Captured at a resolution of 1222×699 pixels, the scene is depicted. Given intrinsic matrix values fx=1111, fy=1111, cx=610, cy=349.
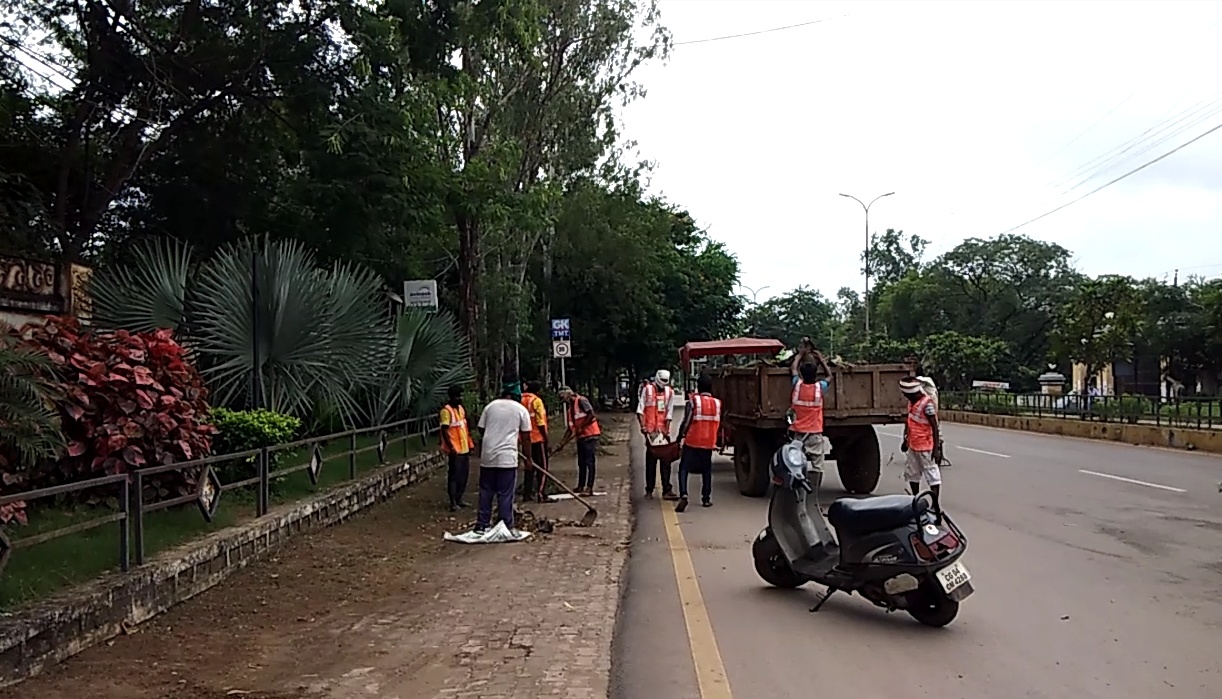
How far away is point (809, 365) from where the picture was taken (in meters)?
12.1

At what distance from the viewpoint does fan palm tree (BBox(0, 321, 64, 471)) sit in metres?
→ 6.91

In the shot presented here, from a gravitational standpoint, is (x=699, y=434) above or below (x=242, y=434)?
below

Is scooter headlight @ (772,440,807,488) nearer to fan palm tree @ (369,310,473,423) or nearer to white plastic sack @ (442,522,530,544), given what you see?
white plastic sack @ (442,522,530,544)

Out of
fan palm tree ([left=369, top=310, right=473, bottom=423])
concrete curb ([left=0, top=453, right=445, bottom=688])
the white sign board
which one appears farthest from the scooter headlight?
the white sign board

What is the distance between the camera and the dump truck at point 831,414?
555 inches

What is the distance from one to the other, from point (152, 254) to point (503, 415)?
4577 mm

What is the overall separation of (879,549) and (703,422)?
630 centimetres

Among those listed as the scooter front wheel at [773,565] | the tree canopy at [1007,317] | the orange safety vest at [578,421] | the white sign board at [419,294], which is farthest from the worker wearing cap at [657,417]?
the tree canopy at [1007,317]

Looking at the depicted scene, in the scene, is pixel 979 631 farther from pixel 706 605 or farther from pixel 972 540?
pixel 972 540

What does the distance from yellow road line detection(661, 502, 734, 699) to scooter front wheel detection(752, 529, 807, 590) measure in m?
0.53

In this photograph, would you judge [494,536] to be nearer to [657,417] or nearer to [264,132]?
[657,417]

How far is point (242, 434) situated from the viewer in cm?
1059

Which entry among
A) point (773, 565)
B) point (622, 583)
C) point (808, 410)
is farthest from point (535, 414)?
point (773, 565)

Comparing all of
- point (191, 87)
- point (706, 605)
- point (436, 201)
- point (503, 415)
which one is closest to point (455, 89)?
point (436, 201)
